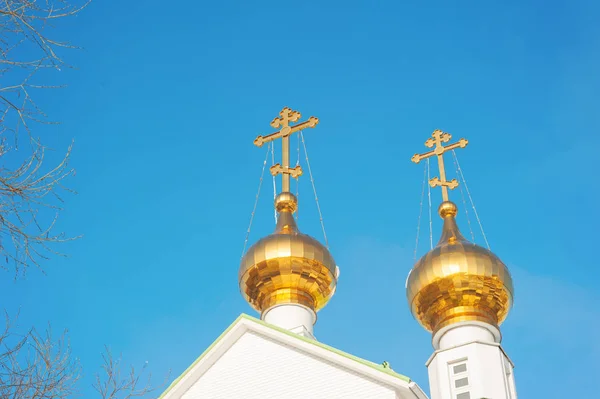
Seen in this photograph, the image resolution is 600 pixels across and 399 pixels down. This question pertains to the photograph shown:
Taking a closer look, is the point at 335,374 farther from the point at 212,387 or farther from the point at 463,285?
the point at 463,285

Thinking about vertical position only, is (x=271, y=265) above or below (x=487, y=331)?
above

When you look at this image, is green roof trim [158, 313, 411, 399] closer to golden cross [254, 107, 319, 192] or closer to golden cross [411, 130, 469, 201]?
golden cross [254, 107, 319, 192]

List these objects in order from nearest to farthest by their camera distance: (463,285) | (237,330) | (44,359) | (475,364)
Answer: (44,359) < (237,330) < (475,364) < (463,285)

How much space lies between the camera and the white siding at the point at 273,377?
11.4 meters

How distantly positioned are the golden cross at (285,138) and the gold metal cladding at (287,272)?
142 cm

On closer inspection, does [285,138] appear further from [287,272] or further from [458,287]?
[458,287]

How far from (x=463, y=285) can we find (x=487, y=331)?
0.67 metres

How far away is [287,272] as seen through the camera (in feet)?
48.1

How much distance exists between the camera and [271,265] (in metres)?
14.7

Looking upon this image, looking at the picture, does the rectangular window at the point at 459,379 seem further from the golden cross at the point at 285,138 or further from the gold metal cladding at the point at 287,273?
the golden cross at the point at 285,138

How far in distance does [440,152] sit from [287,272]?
377 cm

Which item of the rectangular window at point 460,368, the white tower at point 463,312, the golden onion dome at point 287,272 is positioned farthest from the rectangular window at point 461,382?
the golden onion dome at point 287,272

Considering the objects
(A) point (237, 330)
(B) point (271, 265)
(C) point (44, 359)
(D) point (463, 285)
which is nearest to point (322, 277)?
(B) point (271, 265)

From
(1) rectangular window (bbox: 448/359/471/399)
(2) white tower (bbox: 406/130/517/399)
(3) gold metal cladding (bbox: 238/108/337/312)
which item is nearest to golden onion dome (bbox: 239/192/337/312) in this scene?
(3) gold metal cladding (bbox: 238/108/337/312)
